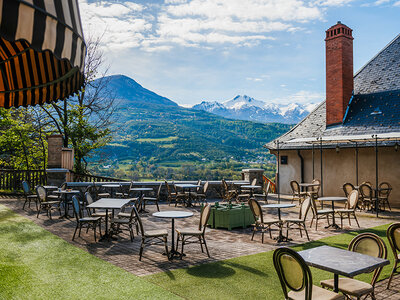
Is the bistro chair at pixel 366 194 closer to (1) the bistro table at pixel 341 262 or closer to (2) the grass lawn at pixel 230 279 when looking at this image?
(2) the grass lawn at pixel 230 279

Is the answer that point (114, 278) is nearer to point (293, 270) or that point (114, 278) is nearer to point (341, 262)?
point (293, 270)

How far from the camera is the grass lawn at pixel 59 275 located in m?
4.86

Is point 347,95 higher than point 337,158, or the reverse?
point 347,95

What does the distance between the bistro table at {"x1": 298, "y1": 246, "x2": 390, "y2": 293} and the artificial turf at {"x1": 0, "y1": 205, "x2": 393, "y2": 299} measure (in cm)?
109

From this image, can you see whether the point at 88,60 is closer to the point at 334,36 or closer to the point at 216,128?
the point at 334,36

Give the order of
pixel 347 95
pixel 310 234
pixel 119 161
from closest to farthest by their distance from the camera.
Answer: pixel 310 234 < pixel 347 95 < pixel 119 161

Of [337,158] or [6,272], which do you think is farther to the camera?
[337,158]

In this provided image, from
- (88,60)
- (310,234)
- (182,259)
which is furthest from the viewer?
(88,60)

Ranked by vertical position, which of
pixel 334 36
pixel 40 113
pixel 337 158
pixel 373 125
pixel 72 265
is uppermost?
pixel 334 36

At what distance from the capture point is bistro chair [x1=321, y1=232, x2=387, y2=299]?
155 inches

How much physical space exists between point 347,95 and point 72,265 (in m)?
15.3

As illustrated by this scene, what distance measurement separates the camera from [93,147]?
1961cm

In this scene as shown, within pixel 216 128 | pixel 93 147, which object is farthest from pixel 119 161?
pixel 93 147

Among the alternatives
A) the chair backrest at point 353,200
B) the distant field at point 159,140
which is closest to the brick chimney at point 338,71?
the chair backrest at point 353,200
